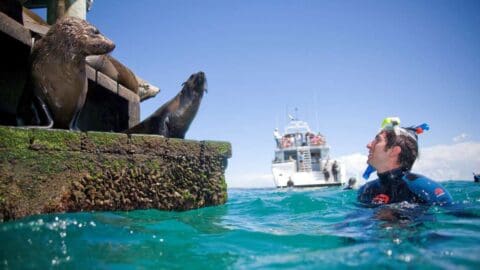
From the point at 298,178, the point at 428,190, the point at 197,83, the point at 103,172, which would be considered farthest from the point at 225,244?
the point at 298,178

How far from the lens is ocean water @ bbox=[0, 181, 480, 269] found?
1798 mm

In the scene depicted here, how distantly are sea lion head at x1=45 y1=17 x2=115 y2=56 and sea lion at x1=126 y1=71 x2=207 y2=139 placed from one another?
1.51 meters

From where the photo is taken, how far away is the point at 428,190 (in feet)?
11.6

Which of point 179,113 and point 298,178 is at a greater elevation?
point 179,113

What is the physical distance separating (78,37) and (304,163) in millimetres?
25812

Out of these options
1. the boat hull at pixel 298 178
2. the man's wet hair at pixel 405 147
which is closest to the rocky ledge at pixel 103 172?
the man's wet hair at pixel 405 147

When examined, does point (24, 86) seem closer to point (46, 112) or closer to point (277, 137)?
point (46, 112)

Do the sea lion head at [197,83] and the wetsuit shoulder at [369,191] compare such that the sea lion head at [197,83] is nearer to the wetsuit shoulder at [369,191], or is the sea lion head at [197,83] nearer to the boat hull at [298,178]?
the wetsuit shoulder at [369,191]

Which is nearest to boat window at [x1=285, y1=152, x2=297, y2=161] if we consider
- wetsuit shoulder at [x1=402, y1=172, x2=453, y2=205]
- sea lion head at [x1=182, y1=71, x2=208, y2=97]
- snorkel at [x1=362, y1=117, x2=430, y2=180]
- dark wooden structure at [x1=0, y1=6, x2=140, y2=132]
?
sea lion head at [x1=182, y1=71, x2=208, y2=97]

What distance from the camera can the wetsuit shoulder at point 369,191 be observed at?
3946 millimetres

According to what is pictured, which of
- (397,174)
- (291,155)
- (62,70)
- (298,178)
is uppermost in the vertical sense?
(62,70)

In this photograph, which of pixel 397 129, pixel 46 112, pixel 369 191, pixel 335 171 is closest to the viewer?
pixel 46 112

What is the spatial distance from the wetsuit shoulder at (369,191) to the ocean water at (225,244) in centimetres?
82

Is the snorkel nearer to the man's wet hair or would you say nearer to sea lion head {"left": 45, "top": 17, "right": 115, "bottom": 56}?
the man's wet hair
